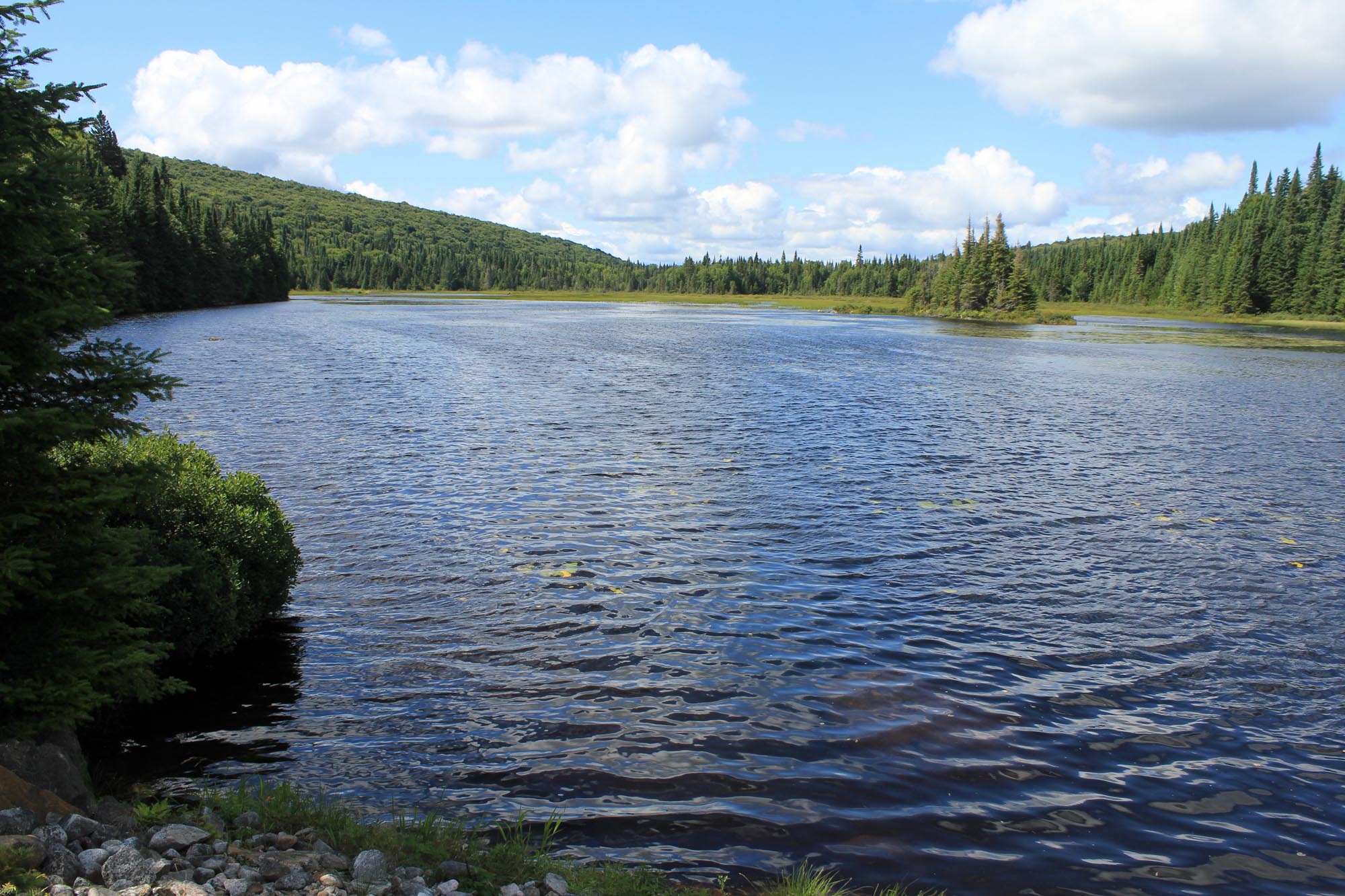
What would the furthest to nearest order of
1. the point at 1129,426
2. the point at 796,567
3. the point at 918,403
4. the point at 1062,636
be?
the point at 918,403
the point at 1129,426
the point at 796,567
the point at 1062,636

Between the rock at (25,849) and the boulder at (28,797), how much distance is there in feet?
1.37

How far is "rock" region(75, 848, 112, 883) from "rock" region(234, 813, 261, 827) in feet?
3.73

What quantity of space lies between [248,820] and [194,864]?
937 millimetres

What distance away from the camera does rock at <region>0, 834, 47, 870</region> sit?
5.21m

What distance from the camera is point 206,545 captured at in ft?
36.5

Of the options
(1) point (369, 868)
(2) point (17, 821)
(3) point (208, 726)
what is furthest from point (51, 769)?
(3) point (208, 726)

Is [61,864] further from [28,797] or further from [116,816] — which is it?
[116,816]

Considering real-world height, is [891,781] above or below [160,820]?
below

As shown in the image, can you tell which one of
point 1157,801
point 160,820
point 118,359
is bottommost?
point 1157,801

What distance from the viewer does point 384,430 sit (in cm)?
2841

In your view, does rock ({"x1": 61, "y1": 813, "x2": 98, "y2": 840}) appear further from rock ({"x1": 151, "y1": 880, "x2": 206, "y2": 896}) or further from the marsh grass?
rock ({"x1": 151, "y1": 880, "x2": 206, "y2": 896})

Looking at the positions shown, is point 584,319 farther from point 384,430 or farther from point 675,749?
point 675,749

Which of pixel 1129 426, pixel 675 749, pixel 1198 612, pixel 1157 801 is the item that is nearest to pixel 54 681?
pixel 675 749

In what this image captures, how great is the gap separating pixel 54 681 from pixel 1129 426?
119ft
